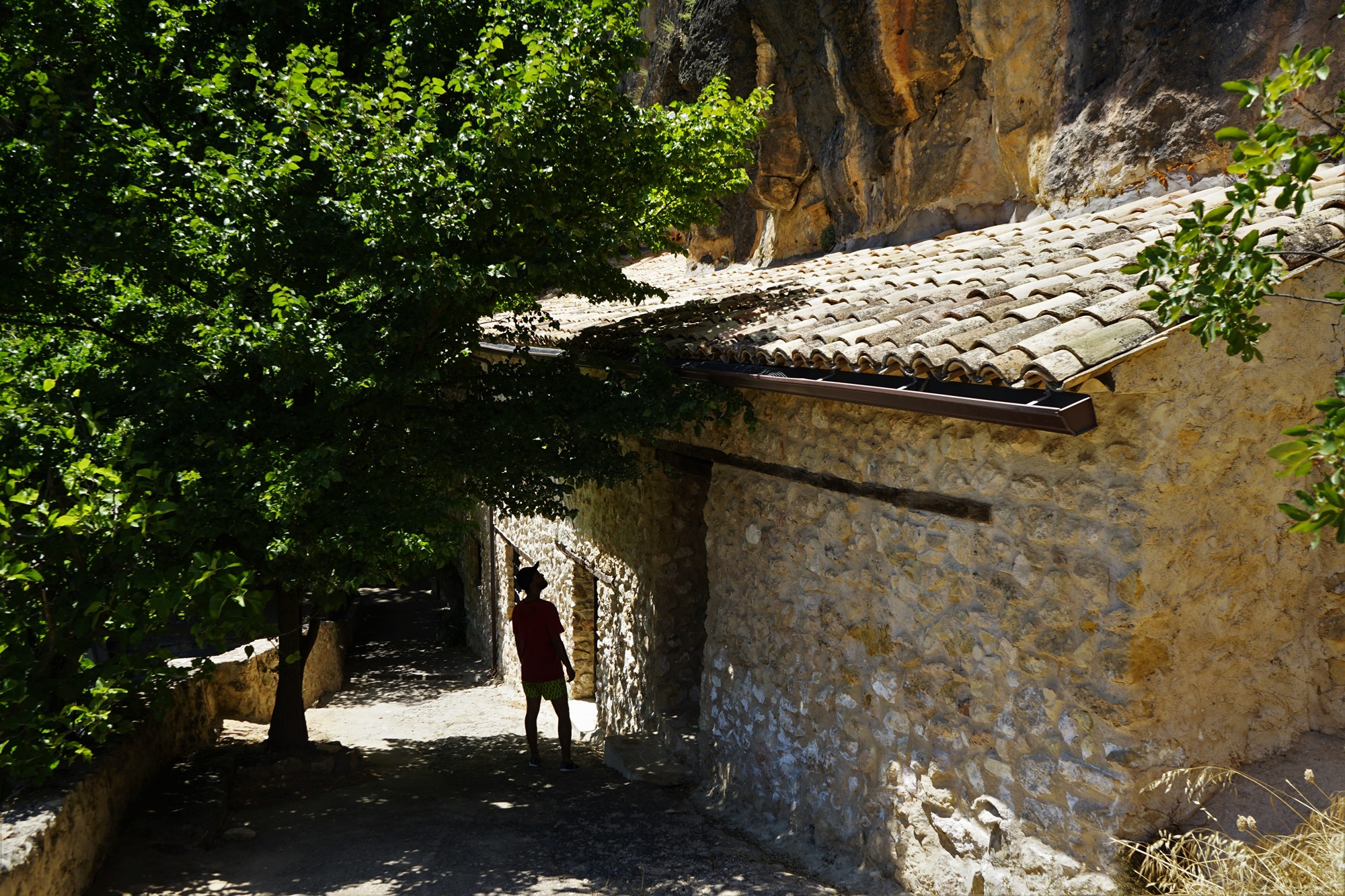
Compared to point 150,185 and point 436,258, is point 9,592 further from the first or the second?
point 436,258

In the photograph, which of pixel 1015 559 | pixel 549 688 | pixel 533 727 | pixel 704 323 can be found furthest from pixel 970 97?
pixel 533 727

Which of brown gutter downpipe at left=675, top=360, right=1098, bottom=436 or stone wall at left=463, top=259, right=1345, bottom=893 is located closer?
brown gutter downpipe at left=675, top=360, right=1098, bottom=436

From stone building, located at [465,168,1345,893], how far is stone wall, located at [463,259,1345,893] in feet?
0.04

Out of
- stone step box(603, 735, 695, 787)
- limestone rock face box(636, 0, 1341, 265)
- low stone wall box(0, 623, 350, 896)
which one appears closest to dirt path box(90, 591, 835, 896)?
stone step box(603, 735, 695, 787)

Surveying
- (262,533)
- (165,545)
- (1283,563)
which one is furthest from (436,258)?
(1283,563)

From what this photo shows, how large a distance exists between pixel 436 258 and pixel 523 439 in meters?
1.34

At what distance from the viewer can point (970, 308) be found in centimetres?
414

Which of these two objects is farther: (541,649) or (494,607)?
(494,607)

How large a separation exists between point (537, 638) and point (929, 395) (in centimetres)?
432

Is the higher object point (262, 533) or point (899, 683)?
point (262, 533)

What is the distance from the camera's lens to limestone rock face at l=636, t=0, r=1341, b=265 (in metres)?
5.75

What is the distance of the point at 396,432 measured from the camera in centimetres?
574

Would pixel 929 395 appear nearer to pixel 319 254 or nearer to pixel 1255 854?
pixel 1255 854

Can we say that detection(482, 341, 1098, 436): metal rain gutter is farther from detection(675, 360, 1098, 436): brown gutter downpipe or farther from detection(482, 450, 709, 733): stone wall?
detection(482, 450, 709, 733): stone wall
